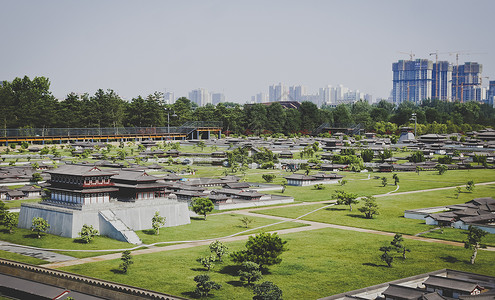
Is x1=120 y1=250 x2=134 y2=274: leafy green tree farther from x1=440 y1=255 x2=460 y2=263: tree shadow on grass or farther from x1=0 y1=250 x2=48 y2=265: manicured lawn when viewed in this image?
x1=440 y1=255 x2=460 y2=263: tree shadow on grass

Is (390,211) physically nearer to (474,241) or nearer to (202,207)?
(474,241)

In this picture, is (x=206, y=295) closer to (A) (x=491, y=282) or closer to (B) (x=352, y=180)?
(A) (x=491, y=282)

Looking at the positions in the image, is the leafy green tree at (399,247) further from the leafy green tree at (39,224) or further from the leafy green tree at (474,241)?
the leafy green tree at (39,224)

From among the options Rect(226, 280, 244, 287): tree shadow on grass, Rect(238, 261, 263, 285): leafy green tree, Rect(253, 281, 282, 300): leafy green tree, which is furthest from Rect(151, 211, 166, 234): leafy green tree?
Rect(253, 281, 282, 300): leafy green tree

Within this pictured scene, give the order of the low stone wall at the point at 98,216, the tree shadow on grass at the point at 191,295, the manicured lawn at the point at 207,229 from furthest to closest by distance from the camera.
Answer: the manicured lawn at the point at 207,229 < the low stone wall at the point at 98,216 < the tree shadow on grass at the point at 191,295

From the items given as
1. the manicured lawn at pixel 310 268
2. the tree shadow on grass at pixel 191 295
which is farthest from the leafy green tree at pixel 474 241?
the tree shadow on grass at pixel 191 295

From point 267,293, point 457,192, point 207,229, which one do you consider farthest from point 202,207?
point 457,192

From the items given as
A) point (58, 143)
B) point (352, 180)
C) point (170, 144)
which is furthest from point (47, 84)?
point (352, 180)
